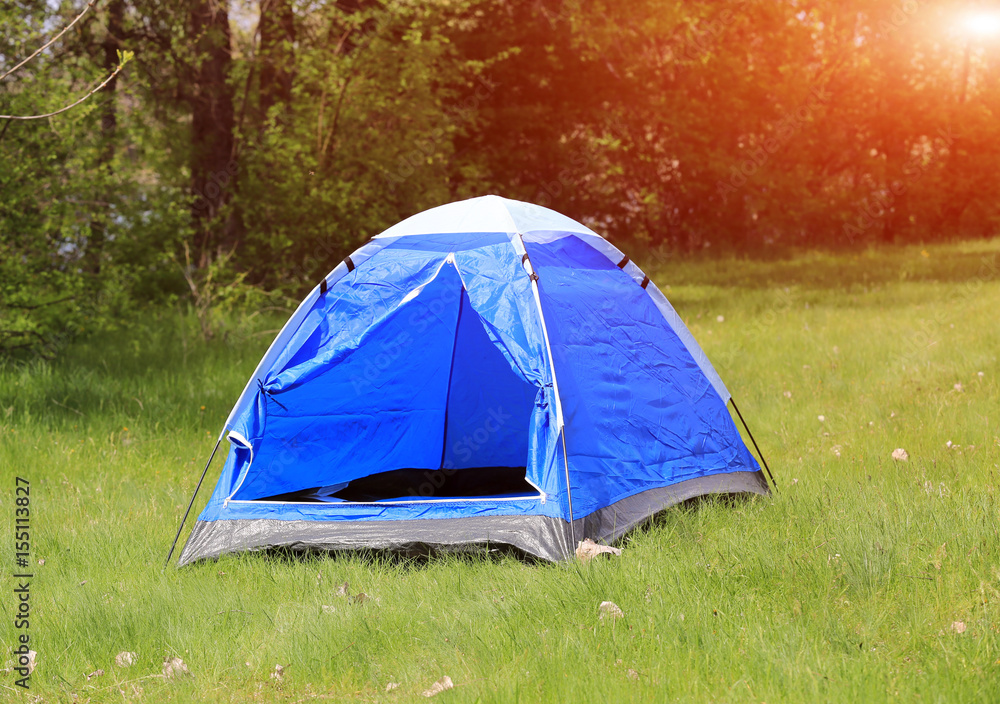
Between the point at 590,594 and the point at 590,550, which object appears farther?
the point at 590,550

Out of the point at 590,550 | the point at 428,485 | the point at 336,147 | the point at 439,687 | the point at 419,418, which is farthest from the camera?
the point at 336,147

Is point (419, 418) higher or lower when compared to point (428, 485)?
higher

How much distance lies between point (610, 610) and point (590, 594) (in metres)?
0.18

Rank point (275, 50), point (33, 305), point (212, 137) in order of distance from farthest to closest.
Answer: point (275, 50) → point (212, 137) → point (33, 305)

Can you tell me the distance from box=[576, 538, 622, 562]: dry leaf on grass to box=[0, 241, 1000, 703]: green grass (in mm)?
71

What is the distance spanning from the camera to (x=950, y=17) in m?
17.2

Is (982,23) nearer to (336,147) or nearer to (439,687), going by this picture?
(336,147)

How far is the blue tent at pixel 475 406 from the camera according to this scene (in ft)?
13.3

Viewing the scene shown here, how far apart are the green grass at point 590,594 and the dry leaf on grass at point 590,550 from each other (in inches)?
2.8

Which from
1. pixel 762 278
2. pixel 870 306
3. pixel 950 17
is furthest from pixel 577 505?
A: pixel 950 17

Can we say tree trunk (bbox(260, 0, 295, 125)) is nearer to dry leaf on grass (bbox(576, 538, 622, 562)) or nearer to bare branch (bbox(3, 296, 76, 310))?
bare branch (bbox(3, 296, 76, 310))

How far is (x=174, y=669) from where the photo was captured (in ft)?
10.1

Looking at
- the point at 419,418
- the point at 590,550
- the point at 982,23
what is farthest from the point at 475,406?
the point at 982,23

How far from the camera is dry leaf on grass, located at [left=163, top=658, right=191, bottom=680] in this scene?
3.06 meters
